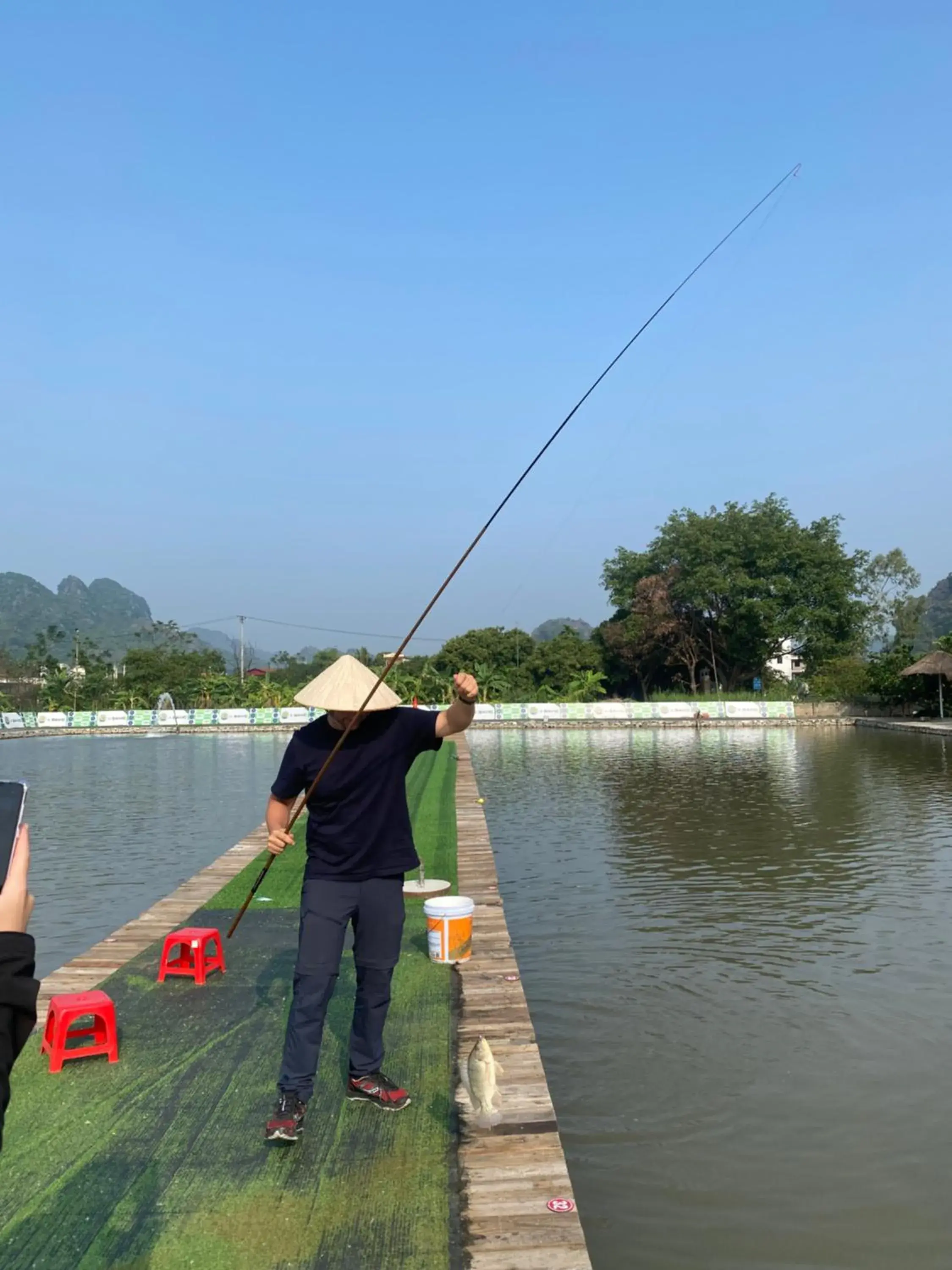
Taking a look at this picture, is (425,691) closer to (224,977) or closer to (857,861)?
(857,861)

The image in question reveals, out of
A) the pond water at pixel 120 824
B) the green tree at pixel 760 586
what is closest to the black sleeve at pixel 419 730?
the pond water at pixel 120 824

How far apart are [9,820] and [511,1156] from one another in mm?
2378

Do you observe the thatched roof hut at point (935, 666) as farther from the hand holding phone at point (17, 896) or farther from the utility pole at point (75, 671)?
the utility pole at point (75, 671)

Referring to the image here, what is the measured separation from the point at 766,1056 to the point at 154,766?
800 inches

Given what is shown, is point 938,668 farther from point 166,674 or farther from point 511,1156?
point 166,674

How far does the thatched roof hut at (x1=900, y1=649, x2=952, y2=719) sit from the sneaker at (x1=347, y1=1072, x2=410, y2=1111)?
2956 cm

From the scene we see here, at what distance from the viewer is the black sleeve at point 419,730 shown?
3.63m

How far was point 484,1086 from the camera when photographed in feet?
11.2

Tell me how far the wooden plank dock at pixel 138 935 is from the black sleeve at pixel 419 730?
1860 millimetres

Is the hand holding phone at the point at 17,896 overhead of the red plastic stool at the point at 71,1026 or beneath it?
overhead

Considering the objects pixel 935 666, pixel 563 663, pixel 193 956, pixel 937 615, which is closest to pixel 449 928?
pixel 193 956

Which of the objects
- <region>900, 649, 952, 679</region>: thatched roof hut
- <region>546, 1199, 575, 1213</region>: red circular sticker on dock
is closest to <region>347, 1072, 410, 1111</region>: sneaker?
<region>546, 1199, 575, 1213</region>: red circular sticker on dock

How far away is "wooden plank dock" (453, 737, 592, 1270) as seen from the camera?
108 inches

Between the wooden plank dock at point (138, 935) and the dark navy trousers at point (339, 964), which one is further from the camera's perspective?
the wooden plank dock at point (138, 935)
